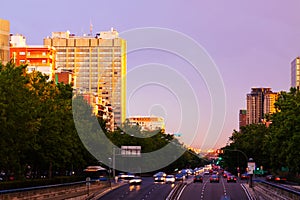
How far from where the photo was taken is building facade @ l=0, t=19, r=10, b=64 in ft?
526

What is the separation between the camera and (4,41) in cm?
16212

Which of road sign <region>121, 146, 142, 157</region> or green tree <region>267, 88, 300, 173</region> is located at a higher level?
green tree <region>267, 88, 300, 173</region>

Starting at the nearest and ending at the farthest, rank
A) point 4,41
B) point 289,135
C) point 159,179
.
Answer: point 289,135 → point 159,179 → point 4,41

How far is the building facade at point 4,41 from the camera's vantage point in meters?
160

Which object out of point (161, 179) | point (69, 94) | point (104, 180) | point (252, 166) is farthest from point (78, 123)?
point (252, 166)

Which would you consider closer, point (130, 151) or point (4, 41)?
point (130, 151)

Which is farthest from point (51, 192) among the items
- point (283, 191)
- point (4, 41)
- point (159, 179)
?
point (4, 41)

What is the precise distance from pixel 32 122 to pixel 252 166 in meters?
37.8

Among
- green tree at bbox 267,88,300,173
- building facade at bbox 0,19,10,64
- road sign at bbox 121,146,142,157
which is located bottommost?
road sign at bbox 121,146,142,157

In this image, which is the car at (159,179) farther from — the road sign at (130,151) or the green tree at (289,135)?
the green tree at (289,135)

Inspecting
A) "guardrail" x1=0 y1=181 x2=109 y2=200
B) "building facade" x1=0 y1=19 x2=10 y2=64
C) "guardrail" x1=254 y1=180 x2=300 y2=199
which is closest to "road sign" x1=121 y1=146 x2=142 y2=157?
"guardrail" x1=0 y1=181 x2=109 y2=200

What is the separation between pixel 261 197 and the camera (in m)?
70.6

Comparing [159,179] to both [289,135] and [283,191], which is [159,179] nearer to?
[289,135]

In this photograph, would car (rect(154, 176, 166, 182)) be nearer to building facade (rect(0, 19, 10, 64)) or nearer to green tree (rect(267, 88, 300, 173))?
green tree (rect(267, 88, 300, 173))
